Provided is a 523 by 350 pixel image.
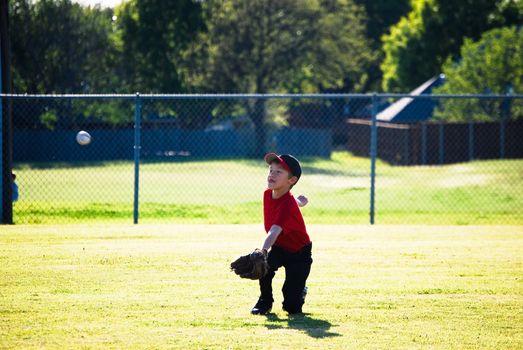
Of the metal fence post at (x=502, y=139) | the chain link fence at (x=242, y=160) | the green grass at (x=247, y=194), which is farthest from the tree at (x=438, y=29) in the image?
the green grass at (x=247, y=194)

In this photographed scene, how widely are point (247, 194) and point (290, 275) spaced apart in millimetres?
16124

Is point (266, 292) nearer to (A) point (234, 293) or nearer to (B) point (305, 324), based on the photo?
(B) point (305, 324)

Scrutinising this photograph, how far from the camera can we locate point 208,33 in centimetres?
4809

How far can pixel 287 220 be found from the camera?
7.39 meters

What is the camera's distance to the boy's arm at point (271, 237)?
7160 millimetres

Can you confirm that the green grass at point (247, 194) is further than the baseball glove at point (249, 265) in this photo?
Yes

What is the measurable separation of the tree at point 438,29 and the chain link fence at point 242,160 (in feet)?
23.7

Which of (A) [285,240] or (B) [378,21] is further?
(B) [378,21]

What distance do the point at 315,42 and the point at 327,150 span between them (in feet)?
22.4

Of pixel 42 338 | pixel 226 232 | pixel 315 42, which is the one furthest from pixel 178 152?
pixel 42 338

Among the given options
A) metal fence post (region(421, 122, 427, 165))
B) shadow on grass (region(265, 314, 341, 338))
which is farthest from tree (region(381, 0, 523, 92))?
shadow on grass (region(265, 314, 341, 338))

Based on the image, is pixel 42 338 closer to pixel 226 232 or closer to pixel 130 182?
pixel 226 232

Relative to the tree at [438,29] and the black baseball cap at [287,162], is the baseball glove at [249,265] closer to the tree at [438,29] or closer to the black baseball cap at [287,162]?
the black baseball cap at [287,162]

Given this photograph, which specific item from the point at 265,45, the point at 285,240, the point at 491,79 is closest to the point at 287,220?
the point at 285,240
